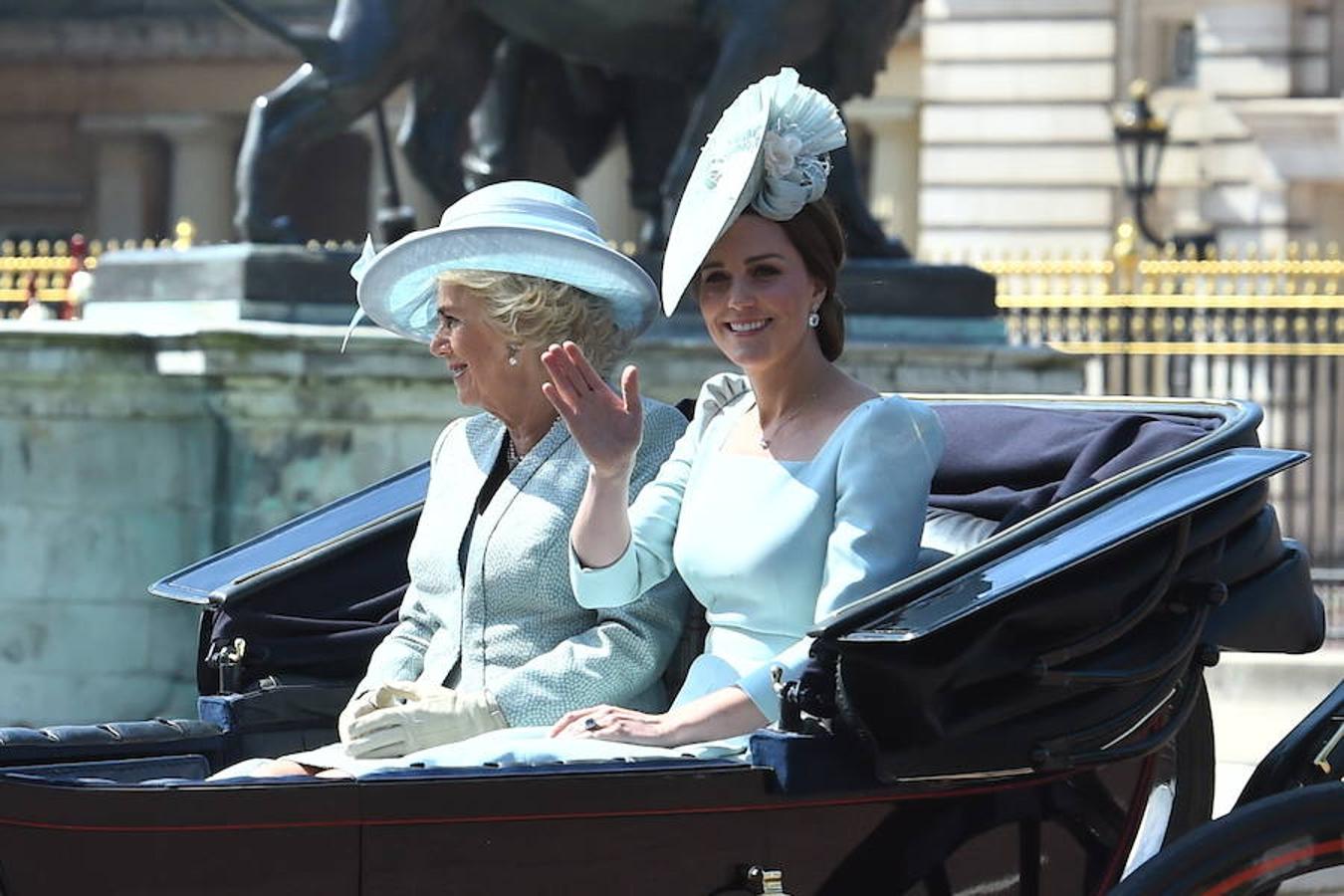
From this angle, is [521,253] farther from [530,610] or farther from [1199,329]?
[1199,329]

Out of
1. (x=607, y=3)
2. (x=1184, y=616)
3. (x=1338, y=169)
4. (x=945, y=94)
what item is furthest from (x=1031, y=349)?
(x=945, y=94)

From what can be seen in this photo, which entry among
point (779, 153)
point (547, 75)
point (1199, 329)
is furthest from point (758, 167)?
point (1199, 329)

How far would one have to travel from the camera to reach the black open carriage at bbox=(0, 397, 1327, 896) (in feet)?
11.1

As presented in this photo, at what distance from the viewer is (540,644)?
4215 mm

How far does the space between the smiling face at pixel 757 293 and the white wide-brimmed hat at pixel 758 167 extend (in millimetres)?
40

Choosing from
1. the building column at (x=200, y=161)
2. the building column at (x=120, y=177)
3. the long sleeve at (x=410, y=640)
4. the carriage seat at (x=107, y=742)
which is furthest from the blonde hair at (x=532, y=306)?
the building column at (x=120, y=177)

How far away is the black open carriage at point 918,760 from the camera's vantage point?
11.1 feet

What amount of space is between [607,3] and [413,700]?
5609mm

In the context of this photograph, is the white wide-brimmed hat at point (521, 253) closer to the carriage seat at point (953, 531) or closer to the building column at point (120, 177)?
the carriage seat at point (953, 531)

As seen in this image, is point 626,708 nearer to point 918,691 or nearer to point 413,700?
point 413,700

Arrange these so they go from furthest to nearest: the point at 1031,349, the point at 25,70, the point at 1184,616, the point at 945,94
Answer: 1. the point at 25,70
2. the point at 945,94
3. the point at 1031,349
4. the point at 1184,616

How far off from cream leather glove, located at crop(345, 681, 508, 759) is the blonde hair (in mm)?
554

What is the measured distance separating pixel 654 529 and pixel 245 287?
16.4ft

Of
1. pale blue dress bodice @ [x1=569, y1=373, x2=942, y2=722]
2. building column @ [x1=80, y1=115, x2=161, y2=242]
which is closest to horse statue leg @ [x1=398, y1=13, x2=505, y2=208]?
pale blue dress bodice @ [x1=569, y1=373, x2=942, y2=722]
